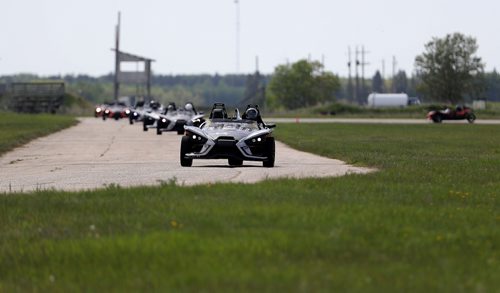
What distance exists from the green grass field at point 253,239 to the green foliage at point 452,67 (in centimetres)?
13296

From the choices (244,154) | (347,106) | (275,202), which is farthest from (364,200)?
(347,106)

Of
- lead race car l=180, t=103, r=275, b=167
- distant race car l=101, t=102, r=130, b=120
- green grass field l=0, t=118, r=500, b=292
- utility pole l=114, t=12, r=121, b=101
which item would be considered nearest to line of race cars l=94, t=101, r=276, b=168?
lead race car l=180, t=103, r=275, b=167

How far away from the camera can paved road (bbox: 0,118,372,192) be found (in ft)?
73.7

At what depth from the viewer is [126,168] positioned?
90.0ft

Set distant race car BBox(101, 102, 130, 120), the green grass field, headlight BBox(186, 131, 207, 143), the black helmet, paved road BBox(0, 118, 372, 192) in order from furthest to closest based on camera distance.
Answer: distant race car BBox(101, 102, 130, 120)
the black helmet
headlight BBox(186, 131, 207, 143)
paved road BBox(0, 118, 372, 192)
the green grass field

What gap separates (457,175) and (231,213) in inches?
386

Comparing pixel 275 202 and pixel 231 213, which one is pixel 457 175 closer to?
pixel 275 202

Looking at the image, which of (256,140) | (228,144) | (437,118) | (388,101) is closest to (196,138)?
(228,144)

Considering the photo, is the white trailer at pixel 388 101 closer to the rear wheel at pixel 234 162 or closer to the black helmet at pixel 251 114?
the black helmet at pixel 251 114

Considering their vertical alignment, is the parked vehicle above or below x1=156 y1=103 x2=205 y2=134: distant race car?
above

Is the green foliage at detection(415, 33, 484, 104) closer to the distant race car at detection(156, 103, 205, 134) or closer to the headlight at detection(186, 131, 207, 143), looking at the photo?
the distant race car at detection(156, 103, 205, 134)

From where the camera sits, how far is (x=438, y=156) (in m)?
33.9

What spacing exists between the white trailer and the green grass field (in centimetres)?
13235

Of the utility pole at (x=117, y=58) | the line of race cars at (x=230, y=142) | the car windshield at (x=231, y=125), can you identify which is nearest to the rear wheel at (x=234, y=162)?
the line of race cars at (x=230, y=142)
